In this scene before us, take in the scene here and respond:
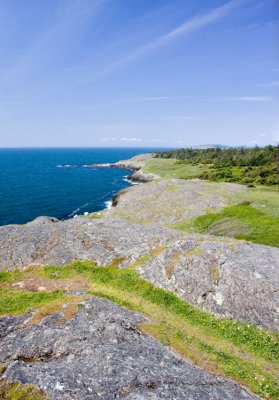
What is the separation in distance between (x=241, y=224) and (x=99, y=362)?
42.5m

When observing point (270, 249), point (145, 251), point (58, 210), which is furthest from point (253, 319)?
point (58, 210)

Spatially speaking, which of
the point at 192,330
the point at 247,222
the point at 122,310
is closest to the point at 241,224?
the point at 247,222

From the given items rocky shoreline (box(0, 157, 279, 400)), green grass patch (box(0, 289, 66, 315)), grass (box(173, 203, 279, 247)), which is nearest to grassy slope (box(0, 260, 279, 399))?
green grass patch (box(0, 289, 66, 315))

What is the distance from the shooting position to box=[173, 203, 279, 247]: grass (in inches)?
1965

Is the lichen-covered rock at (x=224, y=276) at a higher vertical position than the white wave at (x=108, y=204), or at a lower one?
higher

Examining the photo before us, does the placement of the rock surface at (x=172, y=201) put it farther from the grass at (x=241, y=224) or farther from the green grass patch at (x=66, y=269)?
the green grass patch at (x=66, y=269)

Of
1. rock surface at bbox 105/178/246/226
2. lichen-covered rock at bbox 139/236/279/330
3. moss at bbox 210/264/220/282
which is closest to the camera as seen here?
lichen-covered rock at bbox 139/236/279/330

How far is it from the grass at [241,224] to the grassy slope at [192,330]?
23127mm

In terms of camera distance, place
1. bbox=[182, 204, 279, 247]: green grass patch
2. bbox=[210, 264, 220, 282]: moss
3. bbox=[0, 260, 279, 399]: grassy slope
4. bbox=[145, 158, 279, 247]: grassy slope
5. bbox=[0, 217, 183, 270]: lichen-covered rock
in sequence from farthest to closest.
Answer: bbox=[145, 158, 279, 247]: grassy slope < bbox=[182, 204, 279, 247]: green grass patch < bbox=[0, 217, 183, 270]: lichen-covered rock < bbox=[210, 264, 220, 282]: moss < bbox=[0, 260, 279, 399]: grassy slope

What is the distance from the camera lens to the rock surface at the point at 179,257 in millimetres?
28969

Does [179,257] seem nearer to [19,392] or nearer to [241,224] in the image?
[19,392]

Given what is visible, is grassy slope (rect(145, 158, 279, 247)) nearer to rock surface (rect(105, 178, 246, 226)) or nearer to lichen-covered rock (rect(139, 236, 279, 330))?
rock surface (rect(105, 178, 246, 226))

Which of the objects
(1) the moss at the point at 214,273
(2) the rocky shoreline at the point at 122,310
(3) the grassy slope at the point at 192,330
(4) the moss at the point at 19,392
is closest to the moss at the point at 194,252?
(2) the rocky shoreline at the point at 122,310

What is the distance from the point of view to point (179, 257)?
113 feet
